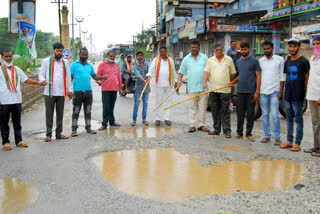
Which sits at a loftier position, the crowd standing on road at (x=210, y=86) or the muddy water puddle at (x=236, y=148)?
the crowd standing on road at (x=210, y=86)

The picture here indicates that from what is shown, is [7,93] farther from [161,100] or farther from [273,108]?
[273,108]

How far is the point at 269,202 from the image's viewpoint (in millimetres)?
3557

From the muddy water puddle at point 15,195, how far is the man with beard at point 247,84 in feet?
13.0

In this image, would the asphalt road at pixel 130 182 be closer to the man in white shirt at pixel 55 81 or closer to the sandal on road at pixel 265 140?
the sandal on road at pixel 265 140

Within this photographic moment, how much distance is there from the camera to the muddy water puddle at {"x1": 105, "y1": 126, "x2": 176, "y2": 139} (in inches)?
269

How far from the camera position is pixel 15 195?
3.83m

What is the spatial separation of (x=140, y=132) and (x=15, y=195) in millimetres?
3557

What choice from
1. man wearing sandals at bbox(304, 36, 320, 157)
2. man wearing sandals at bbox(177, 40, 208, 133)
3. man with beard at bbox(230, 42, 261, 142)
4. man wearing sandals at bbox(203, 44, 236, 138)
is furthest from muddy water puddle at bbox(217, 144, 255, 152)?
man wearing sandals at bbox(177, 40, 208, 133)

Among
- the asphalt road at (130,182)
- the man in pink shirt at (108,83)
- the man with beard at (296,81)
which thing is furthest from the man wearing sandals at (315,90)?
the man in pink shirt at (108,83)

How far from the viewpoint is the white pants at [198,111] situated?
7113 mm

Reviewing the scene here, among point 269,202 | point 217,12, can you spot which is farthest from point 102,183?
point 217,12

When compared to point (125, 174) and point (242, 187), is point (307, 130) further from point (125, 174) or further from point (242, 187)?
point (125, 174)

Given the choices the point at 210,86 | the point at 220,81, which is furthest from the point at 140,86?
the point at 220,81

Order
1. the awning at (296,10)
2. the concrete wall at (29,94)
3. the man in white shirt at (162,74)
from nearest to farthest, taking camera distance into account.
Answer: the man in white shirt at (162,74) → the concrete wall at (29,94) → the awning at (296,10)
